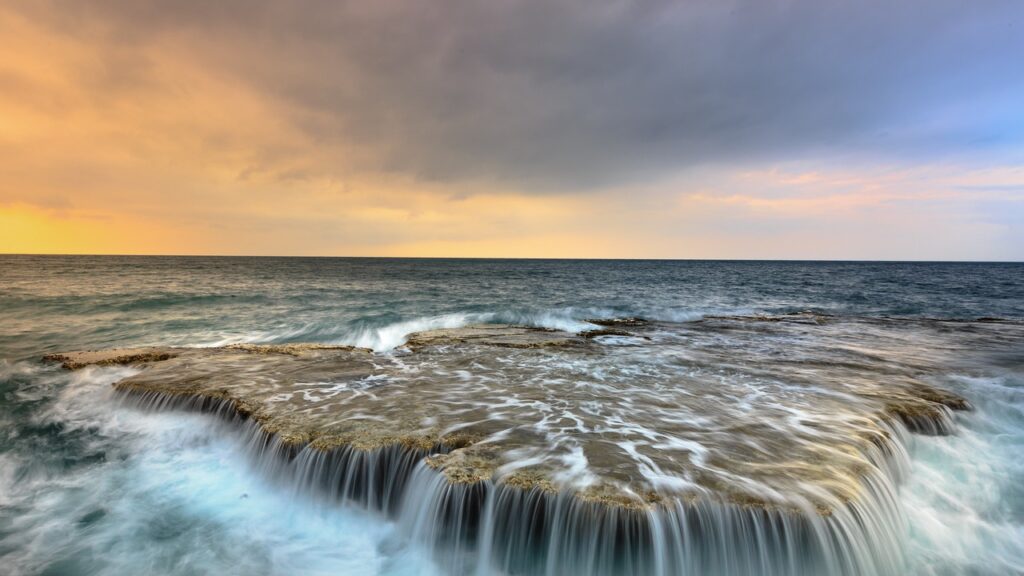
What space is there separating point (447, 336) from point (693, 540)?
486 inches

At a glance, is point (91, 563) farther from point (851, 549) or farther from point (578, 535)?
point (851, 549)

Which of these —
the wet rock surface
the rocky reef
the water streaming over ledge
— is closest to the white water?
the water streaming over ledge

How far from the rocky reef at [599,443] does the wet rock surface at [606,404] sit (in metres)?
0.04

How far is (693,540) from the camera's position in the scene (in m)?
4.71

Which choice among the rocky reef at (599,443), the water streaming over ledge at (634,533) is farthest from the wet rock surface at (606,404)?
the water streaming over ledge at (634,533)

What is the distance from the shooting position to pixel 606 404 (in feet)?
27.4

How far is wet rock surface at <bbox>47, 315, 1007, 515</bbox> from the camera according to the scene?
5520 mm

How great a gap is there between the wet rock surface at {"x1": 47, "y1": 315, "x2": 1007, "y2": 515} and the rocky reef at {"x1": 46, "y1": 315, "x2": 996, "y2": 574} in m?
0.04

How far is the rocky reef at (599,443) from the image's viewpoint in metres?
4.77

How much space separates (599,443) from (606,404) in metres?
1.96

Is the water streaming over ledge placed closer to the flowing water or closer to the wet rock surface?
the flowing water

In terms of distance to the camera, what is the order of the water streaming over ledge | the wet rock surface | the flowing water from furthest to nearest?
the wet rock surface
the flowing water
the water streaming over ledge

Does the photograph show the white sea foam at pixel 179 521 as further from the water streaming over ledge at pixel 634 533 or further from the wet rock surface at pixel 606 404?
the wet rock surface at pixel 606 404

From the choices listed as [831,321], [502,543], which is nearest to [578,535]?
[502,543]
